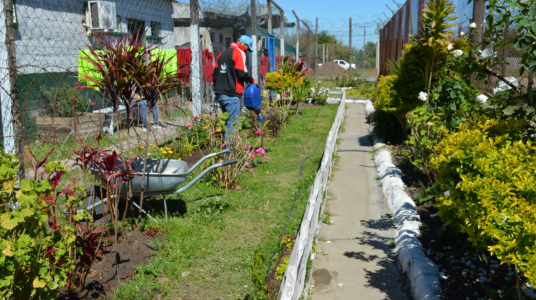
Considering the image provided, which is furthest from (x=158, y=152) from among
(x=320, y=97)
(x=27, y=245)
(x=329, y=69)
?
(x=329, y=69)

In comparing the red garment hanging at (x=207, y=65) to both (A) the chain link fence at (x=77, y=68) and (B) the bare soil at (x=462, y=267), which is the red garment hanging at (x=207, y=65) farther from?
(B) the bare soil at (x=462, y=267)

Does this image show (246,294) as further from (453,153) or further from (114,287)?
(453,153)

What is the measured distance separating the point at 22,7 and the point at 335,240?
6925 mm

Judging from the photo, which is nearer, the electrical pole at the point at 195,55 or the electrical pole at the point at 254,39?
the electrical pole at the point at 195,55

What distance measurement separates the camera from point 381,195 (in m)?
6.38

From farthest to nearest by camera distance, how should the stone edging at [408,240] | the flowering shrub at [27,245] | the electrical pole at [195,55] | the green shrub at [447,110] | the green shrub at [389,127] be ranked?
the green shrub at [389,127], the electrical pole at [195,55], the green shrub at [447,110], the stone edging at [408,240], the flowering shrub at [27,245]

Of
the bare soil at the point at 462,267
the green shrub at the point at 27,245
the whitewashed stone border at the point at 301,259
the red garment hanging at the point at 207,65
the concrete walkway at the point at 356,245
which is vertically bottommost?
the concrete walkway at the point at 356,245

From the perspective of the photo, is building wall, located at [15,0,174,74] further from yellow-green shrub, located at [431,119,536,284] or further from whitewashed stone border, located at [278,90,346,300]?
yellow-green shrub, located at [431,119,536,284]

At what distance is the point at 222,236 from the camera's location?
4746 mm

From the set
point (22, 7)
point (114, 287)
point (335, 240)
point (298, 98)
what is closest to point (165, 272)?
point (114, 287)

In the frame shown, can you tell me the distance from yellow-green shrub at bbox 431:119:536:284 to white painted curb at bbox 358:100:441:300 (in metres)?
0.53

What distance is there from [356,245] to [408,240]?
1.66 ft

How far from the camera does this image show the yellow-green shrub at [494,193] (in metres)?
2.46

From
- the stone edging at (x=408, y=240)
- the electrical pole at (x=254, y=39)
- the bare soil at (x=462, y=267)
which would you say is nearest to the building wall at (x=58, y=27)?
the electrical pole at (x=254, y=39)
